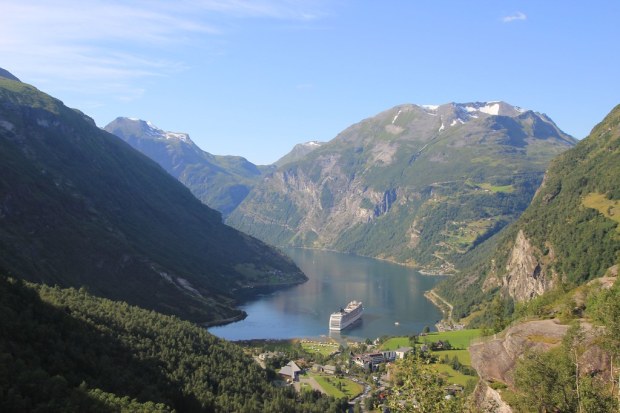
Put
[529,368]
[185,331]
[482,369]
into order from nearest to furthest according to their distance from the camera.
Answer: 1. [529,368]
2. [482,369]
3. [185,331]

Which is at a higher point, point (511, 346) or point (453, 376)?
point (511, 346)

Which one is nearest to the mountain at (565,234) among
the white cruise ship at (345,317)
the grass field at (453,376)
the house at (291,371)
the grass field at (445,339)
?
the grass field at (445,339)

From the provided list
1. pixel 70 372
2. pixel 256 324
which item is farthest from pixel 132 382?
pixel 256 324

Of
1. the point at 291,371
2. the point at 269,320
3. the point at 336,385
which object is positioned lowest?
the point at 336,385

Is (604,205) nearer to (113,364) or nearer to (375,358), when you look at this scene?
(375,358)

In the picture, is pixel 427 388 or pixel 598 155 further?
pixel 598 155

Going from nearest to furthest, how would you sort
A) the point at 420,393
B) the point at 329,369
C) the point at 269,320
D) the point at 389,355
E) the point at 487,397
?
1. the point at 420,393
2. the point at 487,397
3. the point at 329,369
4. the point at 389,355
5. the point at 269,320

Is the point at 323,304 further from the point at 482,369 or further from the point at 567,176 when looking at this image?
the point at 482,369

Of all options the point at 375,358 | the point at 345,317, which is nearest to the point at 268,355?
the point at 375,358
